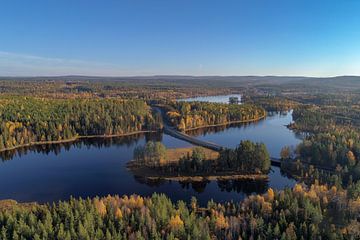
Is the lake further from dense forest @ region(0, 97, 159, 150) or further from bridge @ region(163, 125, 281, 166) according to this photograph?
dense forest @ region(0, 97, 159, 150)

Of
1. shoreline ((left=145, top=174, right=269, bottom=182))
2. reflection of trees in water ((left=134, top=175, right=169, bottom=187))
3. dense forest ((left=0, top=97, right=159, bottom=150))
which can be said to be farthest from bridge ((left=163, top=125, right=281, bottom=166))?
reflection of trees in water ((left=134, top=175, right=169, bottom=187))

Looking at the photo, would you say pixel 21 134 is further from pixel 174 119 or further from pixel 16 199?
pixel 174 119

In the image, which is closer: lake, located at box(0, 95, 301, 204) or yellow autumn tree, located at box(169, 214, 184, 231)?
yellow autumn tree, located at box(169, 214, 184, 231)

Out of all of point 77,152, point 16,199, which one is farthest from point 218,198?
point 77,152

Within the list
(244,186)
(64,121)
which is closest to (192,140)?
(244,186)

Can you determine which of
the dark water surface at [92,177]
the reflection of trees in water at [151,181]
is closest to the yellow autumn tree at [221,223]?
the dark water surface at [92,177]

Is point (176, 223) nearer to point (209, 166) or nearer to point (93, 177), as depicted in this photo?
point (209, 166)

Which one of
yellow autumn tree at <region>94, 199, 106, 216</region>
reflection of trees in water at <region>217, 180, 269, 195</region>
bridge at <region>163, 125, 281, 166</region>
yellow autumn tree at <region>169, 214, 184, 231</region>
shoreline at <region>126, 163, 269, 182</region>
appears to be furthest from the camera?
bridge at <region>163, 125, 281, 166</region>
